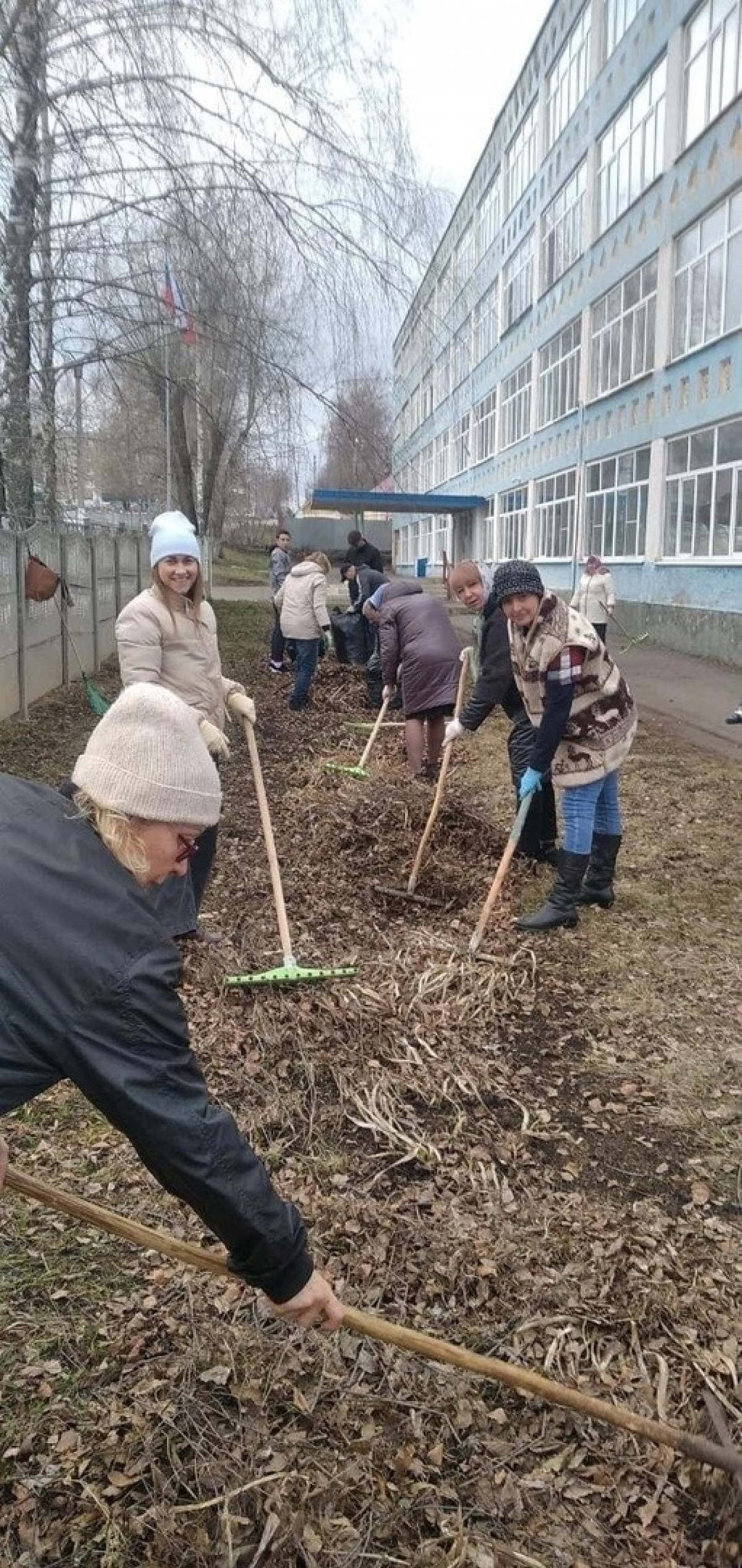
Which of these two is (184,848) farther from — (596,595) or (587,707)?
(596,595)

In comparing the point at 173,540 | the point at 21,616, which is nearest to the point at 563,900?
the point at 173,540

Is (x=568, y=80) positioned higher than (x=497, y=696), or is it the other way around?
(x=568, y=80)

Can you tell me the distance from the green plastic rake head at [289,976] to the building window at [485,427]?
30184mm

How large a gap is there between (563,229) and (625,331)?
5903mm

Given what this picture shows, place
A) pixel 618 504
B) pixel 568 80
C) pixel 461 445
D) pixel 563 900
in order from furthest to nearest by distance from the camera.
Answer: pixel 461 445, pixel 568 80, pixel 618 504, pixel 563 900

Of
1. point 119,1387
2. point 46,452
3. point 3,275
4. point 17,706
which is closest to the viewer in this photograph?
point 119,1387

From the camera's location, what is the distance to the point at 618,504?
1958 centimetres

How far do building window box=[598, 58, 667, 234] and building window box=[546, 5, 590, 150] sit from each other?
228cm

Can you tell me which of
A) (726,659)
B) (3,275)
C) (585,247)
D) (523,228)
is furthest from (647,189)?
(3,275)

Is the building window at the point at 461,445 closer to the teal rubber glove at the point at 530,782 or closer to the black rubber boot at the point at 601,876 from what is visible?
the black rubber boot at the point at 601,876

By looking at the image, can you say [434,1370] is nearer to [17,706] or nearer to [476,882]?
→ [476,882]

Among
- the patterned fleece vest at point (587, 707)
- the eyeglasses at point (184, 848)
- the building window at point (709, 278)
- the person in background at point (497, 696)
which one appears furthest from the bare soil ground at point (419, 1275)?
the building window at point (709, 278)

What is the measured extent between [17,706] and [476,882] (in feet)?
16.7

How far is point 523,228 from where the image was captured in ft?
88.3
